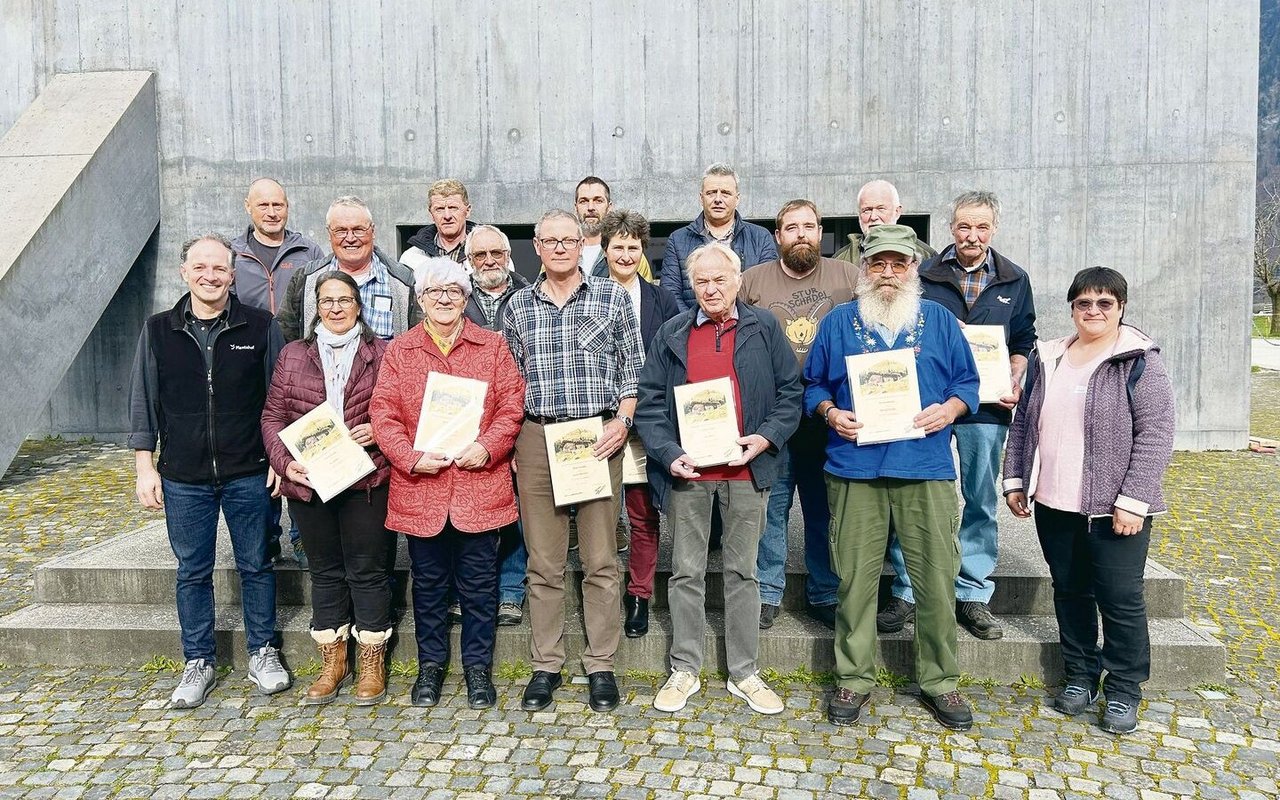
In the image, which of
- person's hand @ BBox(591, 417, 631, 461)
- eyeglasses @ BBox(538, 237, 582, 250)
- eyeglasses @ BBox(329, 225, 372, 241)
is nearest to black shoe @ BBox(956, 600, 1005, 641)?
person's hand @ BBox(591, 417, 631, 461)

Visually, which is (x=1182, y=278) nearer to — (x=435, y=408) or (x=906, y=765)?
(x=906, y=765)

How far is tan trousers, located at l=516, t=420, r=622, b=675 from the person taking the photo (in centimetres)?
414

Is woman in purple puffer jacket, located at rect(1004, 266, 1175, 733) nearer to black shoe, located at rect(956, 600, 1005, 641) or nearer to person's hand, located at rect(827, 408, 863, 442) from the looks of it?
black shoe, located at rect(956, 600, 1005, 641)

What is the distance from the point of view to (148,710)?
4207mm

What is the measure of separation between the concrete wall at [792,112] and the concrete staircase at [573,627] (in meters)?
5.71

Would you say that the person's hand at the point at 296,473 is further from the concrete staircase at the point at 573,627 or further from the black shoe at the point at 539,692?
A: the black shoe at the point at 539,692

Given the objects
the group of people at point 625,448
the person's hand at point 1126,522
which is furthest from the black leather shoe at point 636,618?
the person's hand at point 1126,522

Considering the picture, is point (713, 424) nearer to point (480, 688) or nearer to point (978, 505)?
point (978, 505)

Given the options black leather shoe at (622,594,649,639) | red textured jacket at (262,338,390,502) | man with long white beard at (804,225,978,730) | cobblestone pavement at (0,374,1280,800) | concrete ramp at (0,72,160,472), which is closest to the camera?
cobblestone pavement at (0,374,1280,800)

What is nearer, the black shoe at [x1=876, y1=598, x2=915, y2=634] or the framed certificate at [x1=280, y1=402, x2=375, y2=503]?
the framed certificate at [x1=280, y1=402, x2=375, y2=503]

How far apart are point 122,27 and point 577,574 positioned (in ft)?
31.0

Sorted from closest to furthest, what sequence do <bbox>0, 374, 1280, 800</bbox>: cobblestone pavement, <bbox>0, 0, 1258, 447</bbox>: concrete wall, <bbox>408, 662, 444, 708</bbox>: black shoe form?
<bbox>0, 374, 1280, 800</bbox>: cobblestone pavement < <bbox>408, 662, 444, 708</bbox>: black shoe < <bbox>0, 0, 1258, 447</bbox>: concrete wall

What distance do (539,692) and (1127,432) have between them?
9.05 ft

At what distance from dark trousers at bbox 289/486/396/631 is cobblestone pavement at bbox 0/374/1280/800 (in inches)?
17.2
